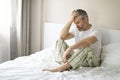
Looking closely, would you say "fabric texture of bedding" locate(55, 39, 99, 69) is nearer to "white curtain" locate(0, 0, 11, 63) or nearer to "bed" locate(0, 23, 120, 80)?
"bed" locate(0, 23, 120, 80)

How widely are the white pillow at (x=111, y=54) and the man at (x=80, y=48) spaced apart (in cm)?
8

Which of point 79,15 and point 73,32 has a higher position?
point 79,15

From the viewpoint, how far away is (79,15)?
2.60 meters

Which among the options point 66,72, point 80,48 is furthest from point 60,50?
point 66,72

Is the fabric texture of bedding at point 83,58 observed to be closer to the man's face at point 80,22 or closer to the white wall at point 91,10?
the man's face at point 80,22

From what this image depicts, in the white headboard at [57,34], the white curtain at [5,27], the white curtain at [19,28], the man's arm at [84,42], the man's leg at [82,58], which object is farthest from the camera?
the white curtain at [19,28]

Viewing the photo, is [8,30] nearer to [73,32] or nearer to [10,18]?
[10,18]

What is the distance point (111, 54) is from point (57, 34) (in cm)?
102

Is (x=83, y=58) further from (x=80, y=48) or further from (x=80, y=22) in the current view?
(x=80, y=22)

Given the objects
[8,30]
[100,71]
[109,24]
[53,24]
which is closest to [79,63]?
[100,71]

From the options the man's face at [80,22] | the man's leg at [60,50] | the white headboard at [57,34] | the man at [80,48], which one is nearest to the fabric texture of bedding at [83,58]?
the man at [80,48]

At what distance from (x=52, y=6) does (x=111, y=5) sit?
0.96 m

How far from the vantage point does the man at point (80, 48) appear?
7.63 ft

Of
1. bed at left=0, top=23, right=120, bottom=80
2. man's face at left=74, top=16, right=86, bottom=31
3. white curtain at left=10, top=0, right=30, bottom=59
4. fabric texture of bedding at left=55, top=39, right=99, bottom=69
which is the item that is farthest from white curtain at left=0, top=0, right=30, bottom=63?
fabric texture of bedding at left=55, top=39, right=99, bottom=69
